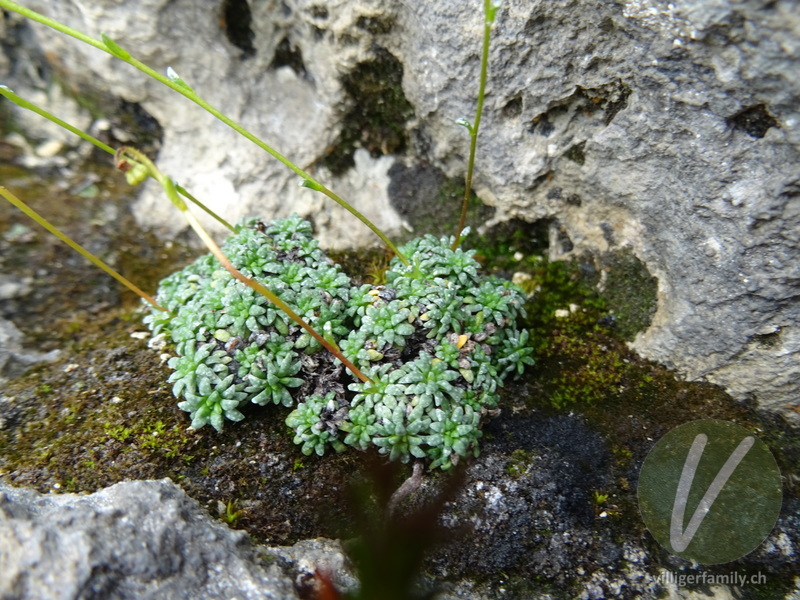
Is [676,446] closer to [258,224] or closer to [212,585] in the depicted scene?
[212,585]

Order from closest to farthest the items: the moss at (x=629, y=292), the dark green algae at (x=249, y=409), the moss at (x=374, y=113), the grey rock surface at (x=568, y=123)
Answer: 1. the grey rock surface at (x=568, y=123)
2. the dark green algae at (x=249, y=409)
3. the moss at (x=629, y=292)
4. the moss at (x=374, y=113)

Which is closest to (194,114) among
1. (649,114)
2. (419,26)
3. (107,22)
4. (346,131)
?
(107,22)

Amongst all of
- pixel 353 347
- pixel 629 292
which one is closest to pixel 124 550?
pixel 353 347

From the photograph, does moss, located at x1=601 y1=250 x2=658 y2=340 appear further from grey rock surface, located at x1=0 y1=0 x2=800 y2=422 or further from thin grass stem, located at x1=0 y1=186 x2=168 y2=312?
thin grass stem, located at x1=0 y1=186 x2=168 y2=312

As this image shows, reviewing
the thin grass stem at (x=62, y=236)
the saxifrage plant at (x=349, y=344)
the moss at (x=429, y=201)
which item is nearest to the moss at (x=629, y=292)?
the saxifrage plant at (x=349, y=344)

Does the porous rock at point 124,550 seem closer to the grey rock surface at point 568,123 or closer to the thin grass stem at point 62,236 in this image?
the thin grass stem at point 62,236

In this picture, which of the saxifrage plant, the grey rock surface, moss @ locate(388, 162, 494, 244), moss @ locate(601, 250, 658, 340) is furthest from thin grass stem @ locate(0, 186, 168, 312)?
moss @ locate(601, 250, 658, 340)

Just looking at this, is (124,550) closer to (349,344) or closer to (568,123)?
(349,344)

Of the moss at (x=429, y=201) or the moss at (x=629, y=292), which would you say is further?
the moss at (x=429, y=201)

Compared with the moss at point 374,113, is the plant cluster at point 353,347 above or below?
below
